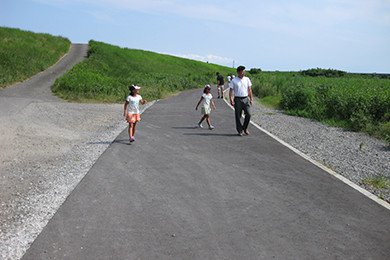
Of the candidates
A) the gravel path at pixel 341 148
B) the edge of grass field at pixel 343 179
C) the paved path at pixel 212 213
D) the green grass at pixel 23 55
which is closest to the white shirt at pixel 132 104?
the paved path at pixel 212 213

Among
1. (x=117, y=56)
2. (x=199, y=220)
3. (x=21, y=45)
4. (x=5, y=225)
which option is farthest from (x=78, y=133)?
(x=117, y=56)

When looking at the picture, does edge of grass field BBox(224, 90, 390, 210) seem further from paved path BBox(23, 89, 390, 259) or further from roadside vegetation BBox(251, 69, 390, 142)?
roadside vegetation BBox(251, 69, 390, 142)

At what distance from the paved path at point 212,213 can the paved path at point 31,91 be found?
433 inches

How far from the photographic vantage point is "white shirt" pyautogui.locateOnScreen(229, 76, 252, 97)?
36.7 ft

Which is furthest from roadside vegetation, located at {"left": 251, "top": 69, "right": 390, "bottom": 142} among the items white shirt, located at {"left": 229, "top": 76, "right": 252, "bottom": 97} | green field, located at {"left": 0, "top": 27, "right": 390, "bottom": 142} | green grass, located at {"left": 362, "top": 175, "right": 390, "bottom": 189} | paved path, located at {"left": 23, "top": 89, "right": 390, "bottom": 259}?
paved path, located at {"left": 23, "top": 89, "right": 390, "bottom": 259}

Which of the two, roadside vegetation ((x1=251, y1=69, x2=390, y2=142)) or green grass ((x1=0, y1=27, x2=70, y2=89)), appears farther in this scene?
green grass ((x1=0, y1=27, x2=70, y2=89))

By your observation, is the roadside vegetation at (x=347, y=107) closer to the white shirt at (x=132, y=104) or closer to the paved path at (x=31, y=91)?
the white shirt at (x=132, y=104)

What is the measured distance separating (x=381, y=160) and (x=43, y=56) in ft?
128

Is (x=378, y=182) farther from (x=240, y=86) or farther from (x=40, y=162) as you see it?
(x=40, y=162)

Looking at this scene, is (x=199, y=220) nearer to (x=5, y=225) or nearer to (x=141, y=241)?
(x=141, y=241)

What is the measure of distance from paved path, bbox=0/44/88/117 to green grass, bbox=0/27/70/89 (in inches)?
29.7

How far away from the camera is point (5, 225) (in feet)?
15.2

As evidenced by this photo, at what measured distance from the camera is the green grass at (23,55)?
3040 cm

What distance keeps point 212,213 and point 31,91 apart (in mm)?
23375
